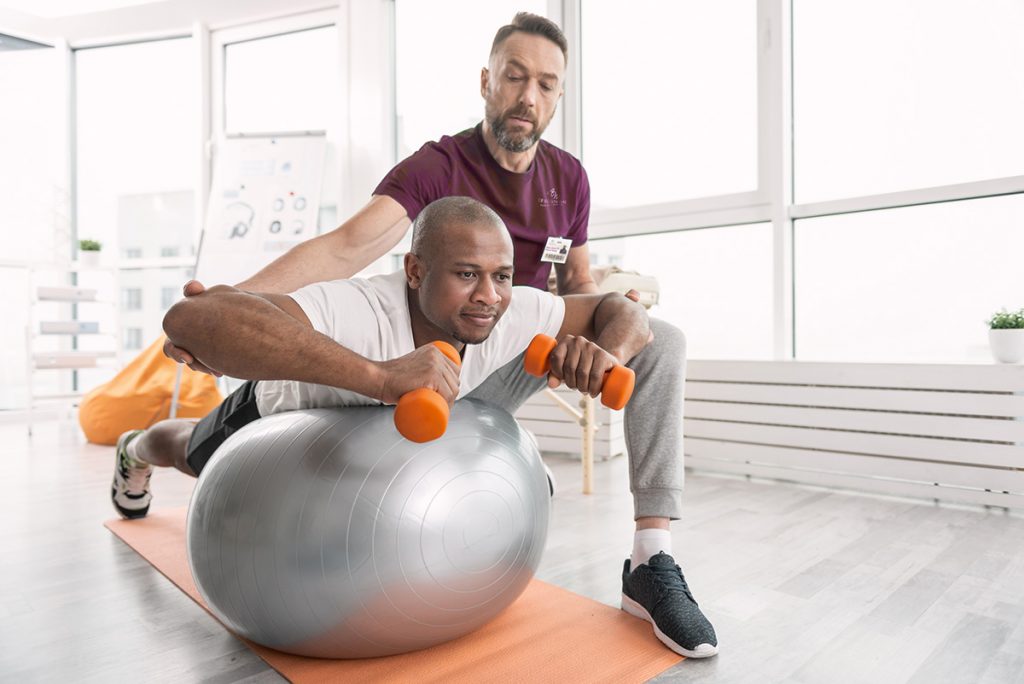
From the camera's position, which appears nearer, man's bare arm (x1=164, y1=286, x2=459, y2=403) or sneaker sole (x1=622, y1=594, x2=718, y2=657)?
man's bare arm (x1=164, y1=286, x2=459, y2=403)

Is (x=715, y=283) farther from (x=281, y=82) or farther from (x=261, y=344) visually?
(x=281, y=82)

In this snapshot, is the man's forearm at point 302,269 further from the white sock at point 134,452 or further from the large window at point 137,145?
the large window at point 137,145

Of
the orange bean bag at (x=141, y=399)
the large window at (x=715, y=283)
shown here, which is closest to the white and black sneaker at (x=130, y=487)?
the orange bean bag at (x=141, y=399)

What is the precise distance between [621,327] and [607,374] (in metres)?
0.26

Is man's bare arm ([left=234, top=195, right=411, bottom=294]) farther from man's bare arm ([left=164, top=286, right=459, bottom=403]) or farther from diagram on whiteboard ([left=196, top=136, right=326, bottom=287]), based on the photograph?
diagram on whiteboard ([left=196, top=136, right=326, bottom=287])

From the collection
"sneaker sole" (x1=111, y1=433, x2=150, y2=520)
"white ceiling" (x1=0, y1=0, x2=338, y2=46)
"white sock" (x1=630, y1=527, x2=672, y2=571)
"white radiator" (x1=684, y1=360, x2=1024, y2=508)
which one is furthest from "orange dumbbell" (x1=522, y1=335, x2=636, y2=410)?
"white ceiling" (x1=0, y1=0, x2=338, y2=46)

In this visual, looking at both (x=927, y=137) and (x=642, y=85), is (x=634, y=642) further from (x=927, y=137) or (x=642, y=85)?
(x=642, y=85)

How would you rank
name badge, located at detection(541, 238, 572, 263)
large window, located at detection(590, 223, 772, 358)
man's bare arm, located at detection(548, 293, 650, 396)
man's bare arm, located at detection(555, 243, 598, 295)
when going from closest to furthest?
man's bare arm, located at detection(548, 293, 650, 396) < name badge, located at detection(541, 238, 572, 263) < man's bare arm, located at detection(555, 243, 598, 295) < large window, located at detection(590, 223, 772, 358)

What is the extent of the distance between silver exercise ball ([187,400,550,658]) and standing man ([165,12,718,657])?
236 mm

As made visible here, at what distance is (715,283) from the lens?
129 inches

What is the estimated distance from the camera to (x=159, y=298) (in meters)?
5.18

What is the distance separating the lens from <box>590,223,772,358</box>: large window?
10.3ft

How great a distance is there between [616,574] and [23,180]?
5.26m

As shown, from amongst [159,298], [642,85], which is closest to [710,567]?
[642,85]
